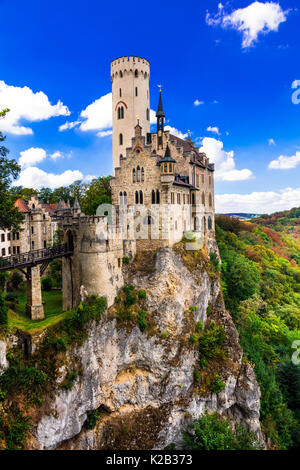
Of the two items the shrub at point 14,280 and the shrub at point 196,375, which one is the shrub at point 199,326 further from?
the shrub at point 14,280

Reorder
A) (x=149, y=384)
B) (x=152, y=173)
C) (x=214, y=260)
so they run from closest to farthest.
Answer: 1. (x=149, y=384)
2. (x=152, y=173)
3. (x=214, y=260)

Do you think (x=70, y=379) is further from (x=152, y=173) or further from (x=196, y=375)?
(x=152, y=173)

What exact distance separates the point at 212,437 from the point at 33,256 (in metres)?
22.9

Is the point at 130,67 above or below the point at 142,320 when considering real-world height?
above

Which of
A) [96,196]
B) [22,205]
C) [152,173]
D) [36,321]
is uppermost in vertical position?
[152,173]

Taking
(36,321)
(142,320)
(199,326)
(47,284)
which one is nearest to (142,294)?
(142,320)

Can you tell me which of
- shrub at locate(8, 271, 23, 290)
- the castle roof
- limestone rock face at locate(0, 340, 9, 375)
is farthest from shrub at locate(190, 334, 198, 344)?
the castle roof

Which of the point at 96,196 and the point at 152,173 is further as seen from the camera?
the point at 96,196

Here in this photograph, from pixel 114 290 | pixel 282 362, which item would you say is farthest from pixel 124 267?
pixel 282 362

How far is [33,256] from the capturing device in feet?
93.8

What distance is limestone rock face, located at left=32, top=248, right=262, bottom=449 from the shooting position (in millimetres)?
26156

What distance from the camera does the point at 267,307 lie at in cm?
5475
